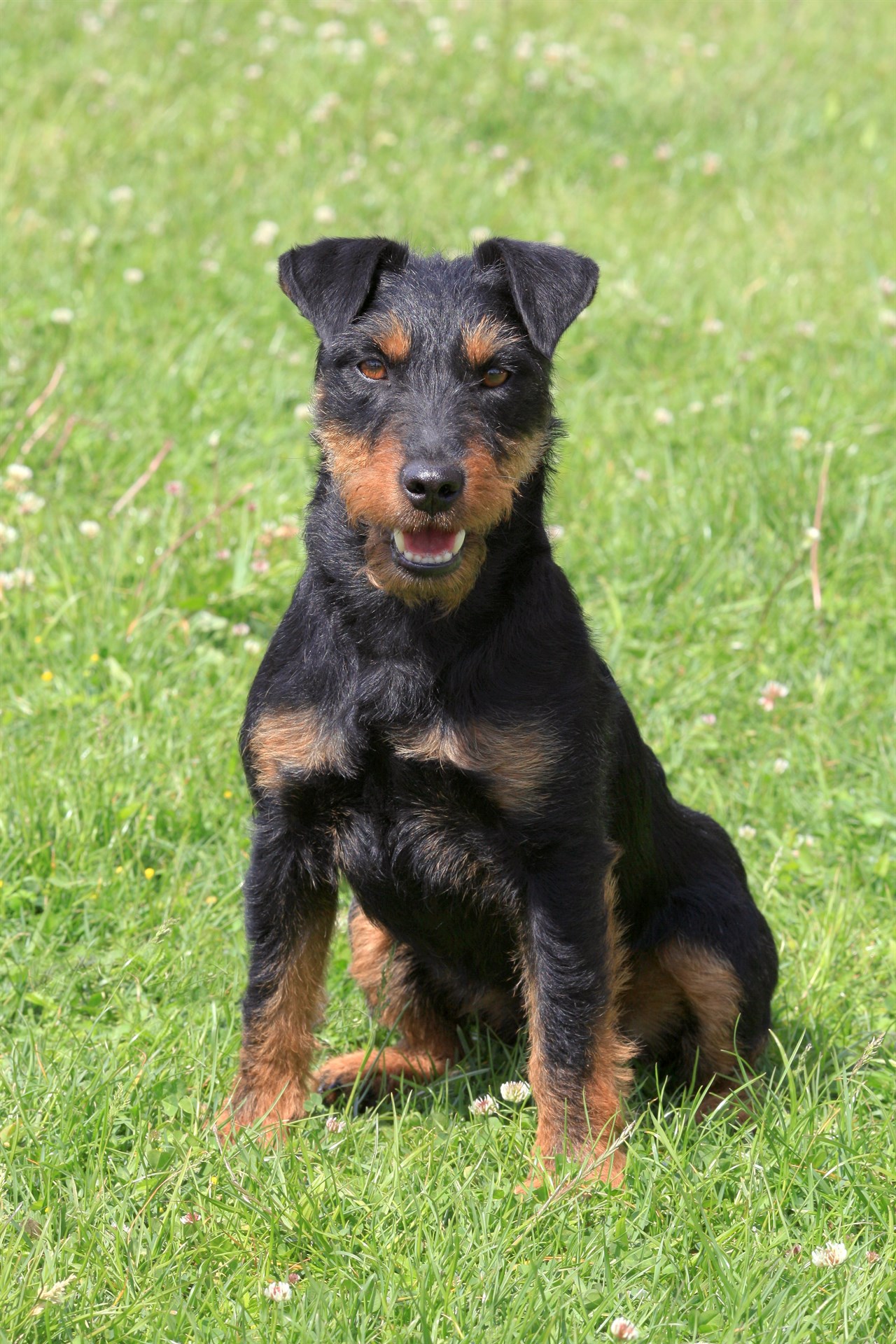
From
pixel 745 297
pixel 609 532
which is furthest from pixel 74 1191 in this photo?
pixel 745 297

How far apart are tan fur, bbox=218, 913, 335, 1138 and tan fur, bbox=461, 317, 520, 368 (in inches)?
57.7

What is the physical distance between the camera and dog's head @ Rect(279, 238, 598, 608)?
3.14 metres

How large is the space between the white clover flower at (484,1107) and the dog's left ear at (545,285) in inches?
70.9

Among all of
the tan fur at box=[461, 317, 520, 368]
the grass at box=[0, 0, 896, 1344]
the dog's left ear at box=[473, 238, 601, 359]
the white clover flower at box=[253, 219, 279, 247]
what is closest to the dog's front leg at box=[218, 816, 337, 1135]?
the grass at box=[0, 0, 896, 1344]

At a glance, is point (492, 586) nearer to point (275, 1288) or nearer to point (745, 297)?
point (275, 1288)

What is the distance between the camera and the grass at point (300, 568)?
9.61ft

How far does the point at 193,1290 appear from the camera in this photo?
2.76 meters

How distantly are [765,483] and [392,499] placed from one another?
3304 mm

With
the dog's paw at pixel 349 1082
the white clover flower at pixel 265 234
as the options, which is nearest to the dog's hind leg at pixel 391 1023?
the dog's paw at pixel 349 1082

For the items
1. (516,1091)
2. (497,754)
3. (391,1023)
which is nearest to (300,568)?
(391,1023)

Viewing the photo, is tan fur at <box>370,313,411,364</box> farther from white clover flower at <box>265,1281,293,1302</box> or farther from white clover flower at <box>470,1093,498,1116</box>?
white clover flower at <box>265,1281,293,1302</box>

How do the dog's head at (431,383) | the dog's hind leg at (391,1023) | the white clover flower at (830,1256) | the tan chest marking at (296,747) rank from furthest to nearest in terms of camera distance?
the dog's hind leg at (391,1023), the tan chest marking at (296,747), the dog's head at (431,383), the white clover flower at (830,1256)

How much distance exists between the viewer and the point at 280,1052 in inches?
138

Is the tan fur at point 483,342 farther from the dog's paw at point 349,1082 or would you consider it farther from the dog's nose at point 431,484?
the dog's paw at point 349,1082
